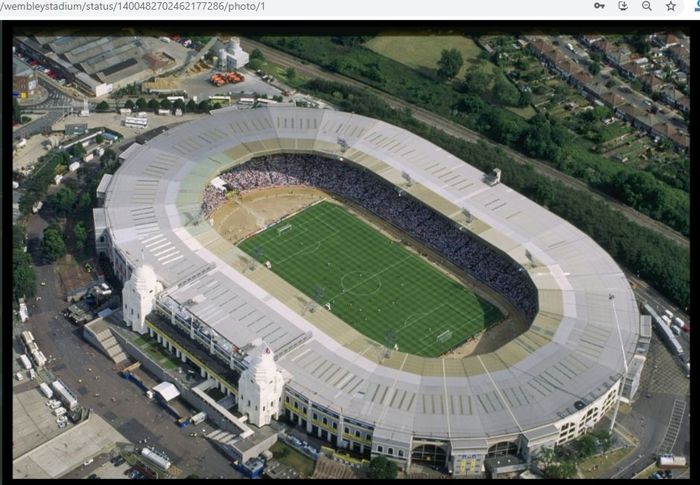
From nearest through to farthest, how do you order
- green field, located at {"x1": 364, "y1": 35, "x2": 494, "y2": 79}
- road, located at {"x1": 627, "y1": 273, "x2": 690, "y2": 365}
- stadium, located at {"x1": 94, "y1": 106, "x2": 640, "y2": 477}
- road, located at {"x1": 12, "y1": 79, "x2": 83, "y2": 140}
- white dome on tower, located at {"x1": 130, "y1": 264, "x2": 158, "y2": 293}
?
stadium, located at {"x1": 94, "y1": 106, "x2": 640, "y2": 477}, white dome on tower, located at {"x1": 130, "y1": 264, "x2": 158, "y2": 293}, road, located at {"x1": 627, "y1": 273, "x2": 690, "y2": 365}, road, located at {"x1": 12, "y1": 79, "x2": 83, "y2": 140}, green field, located at {"x1": 364, "y1": 35, "x2": 494, "y2": 79}

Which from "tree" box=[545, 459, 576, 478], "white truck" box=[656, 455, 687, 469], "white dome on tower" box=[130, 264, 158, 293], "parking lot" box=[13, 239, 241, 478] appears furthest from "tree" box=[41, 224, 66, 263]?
"white truck" box=[656, 455, 687, 469]

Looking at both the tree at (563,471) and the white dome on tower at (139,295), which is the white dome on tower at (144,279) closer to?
the white dome on tower at (139,295)

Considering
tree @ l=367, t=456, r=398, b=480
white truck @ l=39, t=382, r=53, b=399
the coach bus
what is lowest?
white truck @ l=39, t=382, r=53, b=399

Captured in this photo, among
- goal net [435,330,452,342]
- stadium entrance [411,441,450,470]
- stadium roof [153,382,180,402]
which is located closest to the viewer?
stadium entrance [411,441,450,470]

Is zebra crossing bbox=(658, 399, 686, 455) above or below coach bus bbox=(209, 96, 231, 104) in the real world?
below

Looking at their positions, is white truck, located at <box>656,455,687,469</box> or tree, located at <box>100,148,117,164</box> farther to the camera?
tree, located at <box>100,148,117,164</box>

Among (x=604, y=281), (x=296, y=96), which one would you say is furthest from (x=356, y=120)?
(x=604, y=281)

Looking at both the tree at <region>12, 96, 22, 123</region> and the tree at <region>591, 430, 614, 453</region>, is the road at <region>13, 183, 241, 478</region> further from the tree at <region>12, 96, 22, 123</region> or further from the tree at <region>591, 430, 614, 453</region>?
the tree at <region>591, 430, 614, 453</region>
